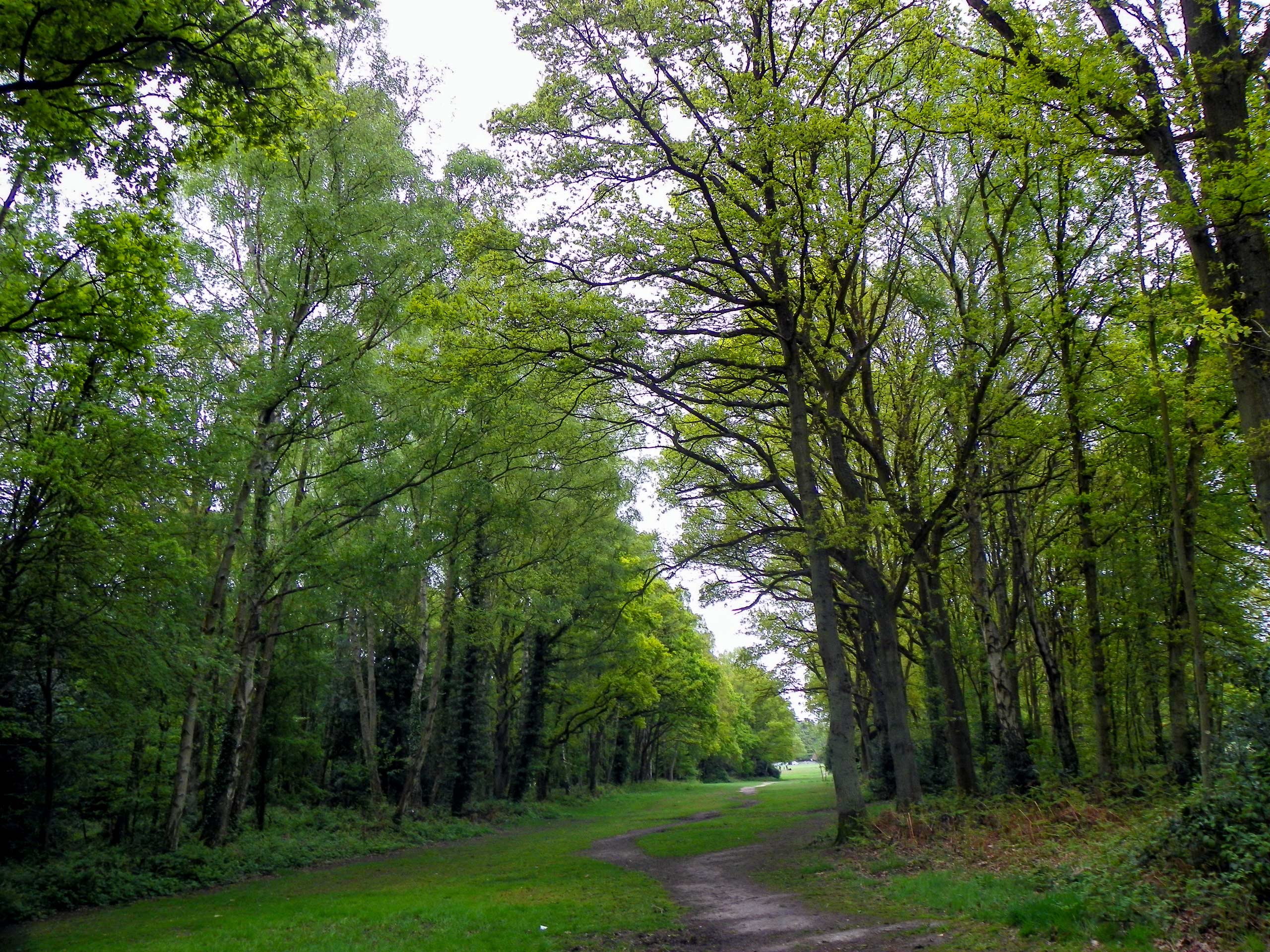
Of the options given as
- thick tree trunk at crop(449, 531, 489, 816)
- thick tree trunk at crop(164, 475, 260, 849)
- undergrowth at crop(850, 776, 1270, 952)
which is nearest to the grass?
undergrowth at crop(850, 776, 1270, 952)

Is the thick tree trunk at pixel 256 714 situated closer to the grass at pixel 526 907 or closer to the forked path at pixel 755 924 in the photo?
the grass at pixel 526 907

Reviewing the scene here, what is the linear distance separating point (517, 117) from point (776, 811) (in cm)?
2735

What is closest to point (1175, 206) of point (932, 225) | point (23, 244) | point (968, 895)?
point (968, 895)

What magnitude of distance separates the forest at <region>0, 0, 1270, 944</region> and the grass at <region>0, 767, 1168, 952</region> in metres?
1.32

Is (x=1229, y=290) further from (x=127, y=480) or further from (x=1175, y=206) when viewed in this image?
(x=127, y=480)

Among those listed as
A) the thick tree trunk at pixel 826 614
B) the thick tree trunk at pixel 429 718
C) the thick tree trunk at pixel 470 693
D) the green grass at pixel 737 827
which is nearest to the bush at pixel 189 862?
the thick tree trunk at pixel 429 718

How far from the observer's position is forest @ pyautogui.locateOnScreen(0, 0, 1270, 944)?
7.97 m

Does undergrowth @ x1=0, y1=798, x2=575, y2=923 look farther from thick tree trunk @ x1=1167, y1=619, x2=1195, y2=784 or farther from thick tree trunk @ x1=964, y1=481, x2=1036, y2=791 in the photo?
thick tree trunk @ x1=1167, y1=619, x2=1195, y2=784

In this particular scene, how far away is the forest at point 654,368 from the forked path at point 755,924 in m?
2.57

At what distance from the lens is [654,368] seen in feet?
50.6

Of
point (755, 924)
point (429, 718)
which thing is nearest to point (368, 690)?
point (429, 718)

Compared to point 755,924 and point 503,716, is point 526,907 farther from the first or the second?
point 503,716

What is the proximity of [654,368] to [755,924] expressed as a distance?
10.2m

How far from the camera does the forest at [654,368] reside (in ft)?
26.2
